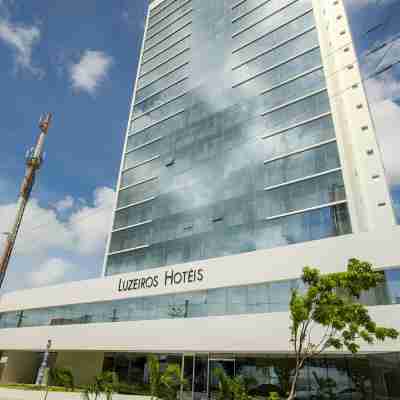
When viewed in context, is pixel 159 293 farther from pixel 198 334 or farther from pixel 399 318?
pixel 399 318

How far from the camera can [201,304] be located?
25.6 meters

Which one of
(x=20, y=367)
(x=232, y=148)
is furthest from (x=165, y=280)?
(x=20, y=367)

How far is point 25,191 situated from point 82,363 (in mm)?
37913

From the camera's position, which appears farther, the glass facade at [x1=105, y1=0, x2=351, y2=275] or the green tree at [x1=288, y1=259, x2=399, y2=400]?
the glass facade at [x1=105, y1=0, x2=351, y2=275]

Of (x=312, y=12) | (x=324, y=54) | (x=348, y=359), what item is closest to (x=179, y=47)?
(x=312, y=12)

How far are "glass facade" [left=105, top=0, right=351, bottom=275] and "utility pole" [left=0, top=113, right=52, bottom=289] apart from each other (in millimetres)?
24082

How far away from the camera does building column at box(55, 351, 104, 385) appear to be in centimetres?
A: 3362

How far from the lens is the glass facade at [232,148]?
30.1 metres

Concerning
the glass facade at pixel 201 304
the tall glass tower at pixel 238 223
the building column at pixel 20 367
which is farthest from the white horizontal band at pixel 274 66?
the building column at pixel 20 367

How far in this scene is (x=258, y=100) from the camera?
3712 centimetres

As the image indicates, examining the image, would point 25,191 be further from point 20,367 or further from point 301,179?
point 301,179

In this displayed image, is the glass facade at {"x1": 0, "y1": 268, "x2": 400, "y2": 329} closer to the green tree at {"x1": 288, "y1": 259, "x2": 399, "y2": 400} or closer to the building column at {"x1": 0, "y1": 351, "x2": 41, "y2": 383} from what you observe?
the green tree at {"x1": 288, "y1": 259, "x2": 399, "y2": 400}

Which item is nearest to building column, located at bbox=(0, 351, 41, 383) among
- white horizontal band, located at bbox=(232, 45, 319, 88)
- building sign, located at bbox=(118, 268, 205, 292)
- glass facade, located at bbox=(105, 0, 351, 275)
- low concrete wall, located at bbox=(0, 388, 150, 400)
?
low concrete wall, located at bbox=(0, 388, 150, 400)

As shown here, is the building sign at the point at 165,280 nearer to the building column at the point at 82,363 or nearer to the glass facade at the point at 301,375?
the glass facade at the point at 301,375
